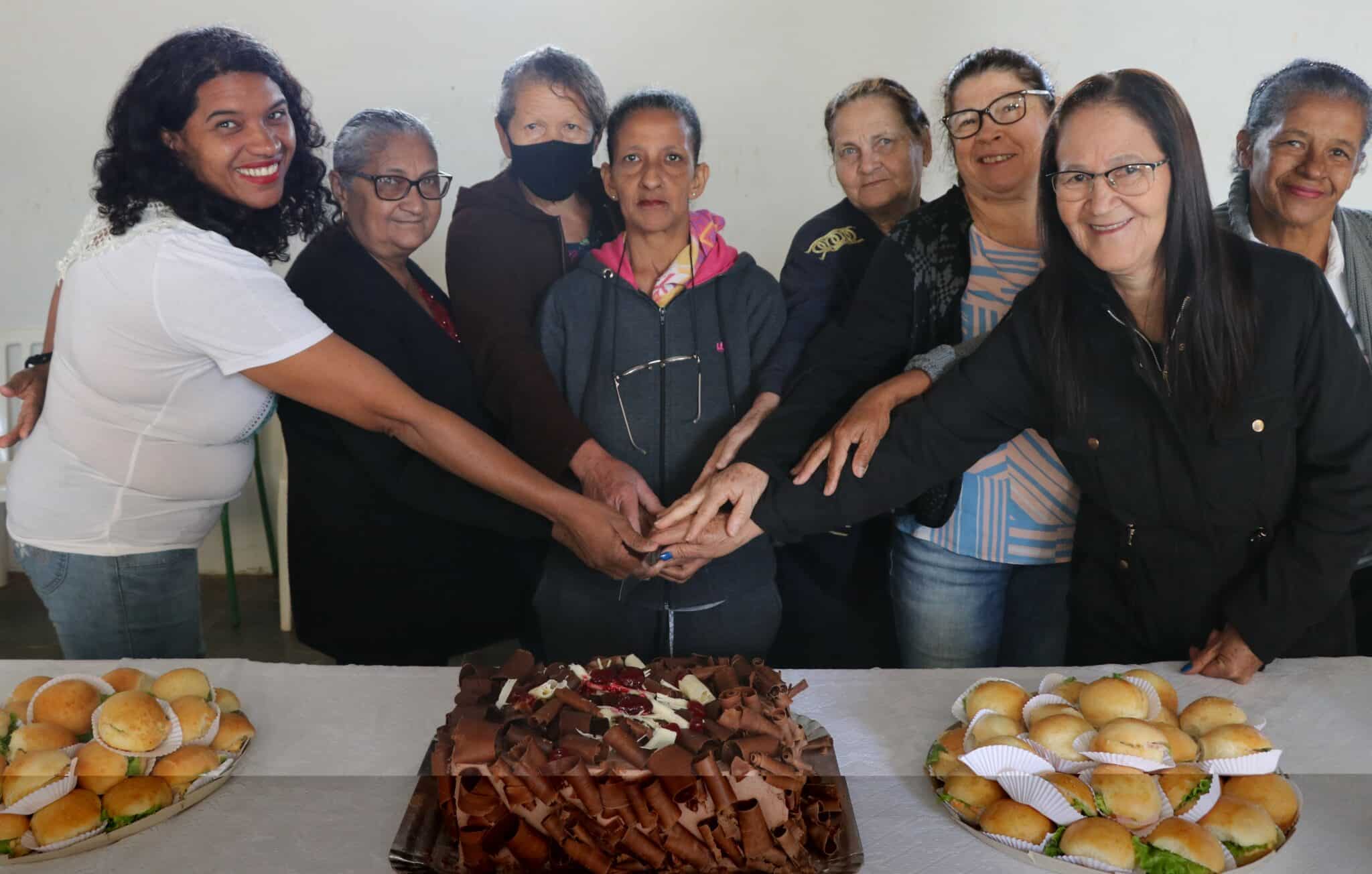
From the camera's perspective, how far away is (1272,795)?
3.34ft

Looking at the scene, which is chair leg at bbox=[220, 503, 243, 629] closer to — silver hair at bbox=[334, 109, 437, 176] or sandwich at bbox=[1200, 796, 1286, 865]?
silver hair at bbox=[334, 109, 437, 176]

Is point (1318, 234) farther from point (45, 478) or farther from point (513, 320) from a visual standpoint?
point (45, 478)

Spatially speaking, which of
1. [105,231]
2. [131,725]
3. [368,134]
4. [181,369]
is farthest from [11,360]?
[131,725]

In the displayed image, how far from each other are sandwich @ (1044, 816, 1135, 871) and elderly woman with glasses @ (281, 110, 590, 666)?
96cm

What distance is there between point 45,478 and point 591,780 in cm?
111

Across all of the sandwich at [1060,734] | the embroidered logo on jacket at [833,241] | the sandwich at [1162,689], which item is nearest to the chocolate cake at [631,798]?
the sandwich at [1060,734]

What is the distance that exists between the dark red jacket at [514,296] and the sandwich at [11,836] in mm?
846

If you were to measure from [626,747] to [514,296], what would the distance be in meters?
0.88

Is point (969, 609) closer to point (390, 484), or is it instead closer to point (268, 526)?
point (390, 484)

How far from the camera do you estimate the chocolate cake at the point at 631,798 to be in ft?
3.25

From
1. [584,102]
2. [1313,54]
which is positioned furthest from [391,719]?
[1313,54]

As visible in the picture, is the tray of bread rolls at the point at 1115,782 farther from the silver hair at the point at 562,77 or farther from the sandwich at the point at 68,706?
the silver hair at the point at 562,77

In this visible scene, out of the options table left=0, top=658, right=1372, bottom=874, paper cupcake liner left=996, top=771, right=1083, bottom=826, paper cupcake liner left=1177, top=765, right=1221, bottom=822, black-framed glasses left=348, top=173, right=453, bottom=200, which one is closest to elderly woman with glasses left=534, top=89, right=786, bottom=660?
black-framed glasses left=348, top=173, right=453, bottom=200

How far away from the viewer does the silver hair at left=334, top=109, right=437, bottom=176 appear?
163 centimetres
